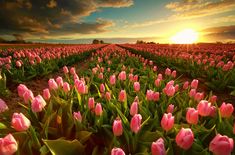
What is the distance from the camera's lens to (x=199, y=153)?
1.97 meters

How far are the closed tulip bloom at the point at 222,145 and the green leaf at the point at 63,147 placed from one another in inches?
45.9

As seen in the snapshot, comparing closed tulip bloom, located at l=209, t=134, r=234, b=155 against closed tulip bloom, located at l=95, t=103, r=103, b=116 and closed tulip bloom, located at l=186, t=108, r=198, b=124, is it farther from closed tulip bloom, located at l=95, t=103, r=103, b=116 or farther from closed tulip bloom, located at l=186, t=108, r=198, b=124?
closed tulip bloom, located at l=95, t=103, r=103, b=116

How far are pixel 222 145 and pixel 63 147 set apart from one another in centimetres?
128

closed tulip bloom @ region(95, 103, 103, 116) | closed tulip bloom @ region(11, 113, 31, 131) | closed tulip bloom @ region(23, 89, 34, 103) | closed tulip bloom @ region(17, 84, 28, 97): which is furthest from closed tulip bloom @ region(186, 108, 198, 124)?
closed tulip bloom @ region(17, 84, 28, 97)

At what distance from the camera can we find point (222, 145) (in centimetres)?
161

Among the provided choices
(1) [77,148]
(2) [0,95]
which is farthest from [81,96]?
(2) [0,95]

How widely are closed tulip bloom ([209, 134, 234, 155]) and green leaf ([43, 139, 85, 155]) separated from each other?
1166 millimetres

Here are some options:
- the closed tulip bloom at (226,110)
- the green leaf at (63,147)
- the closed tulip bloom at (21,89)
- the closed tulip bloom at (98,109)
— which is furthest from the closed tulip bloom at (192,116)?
the closed tulip bloom at (21,89)

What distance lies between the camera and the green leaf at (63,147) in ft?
6.47

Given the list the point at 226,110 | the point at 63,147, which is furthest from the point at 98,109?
the point at 226,110

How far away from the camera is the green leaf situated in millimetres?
1972

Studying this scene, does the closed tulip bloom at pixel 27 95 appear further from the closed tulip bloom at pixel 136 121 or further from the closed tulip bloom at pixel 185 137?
the closed tulip bloom at pixel 185 137

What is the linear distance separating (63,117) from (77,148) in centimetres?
83

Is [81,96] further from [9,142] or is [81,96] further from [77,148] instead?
[9,142]
